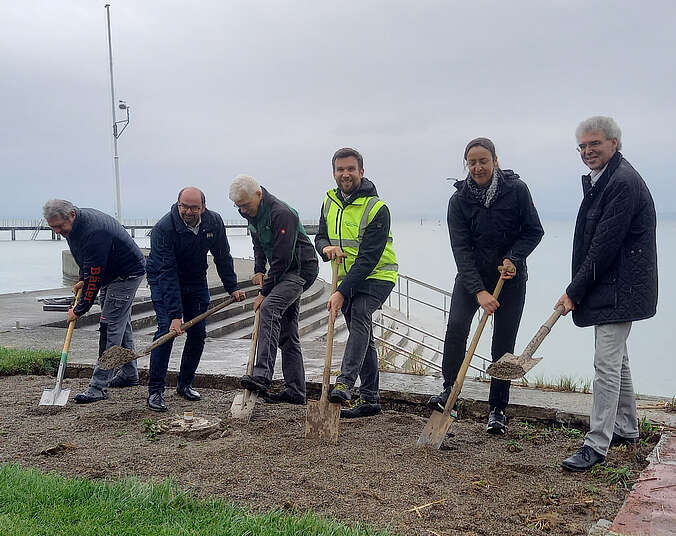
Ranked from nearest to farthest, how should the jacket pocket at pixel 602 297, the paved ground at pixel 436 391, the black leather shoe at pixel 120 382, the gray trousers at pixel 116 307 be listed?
the paved ground at pixel 436 391 < the jacket pocket at pixel 602 297 < the gray trousers at pixel 116 307 < the black leather shoe at pixel 120 382

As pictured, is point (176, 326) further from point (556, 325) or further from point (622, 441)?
point (556, 325)

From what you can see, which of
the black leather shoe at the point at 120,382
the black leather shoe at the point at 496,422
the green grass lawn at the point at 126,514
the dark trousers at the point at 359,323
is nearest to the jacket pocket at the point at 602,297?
the black leather shoe at the point at 496,422

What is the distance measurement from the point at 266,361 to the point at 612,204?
8.64 ft

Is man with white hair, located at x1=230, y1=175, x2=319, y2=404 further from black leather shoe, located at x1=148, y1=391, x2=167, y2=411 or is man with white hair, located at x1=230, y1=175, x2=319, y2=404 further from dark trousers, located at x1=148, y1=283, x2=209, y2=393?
black leather shoe, located at x1=148, y1=391, x2=167, y2=411

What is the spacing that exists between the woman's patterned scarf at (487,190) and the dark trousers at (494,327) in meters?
0.57

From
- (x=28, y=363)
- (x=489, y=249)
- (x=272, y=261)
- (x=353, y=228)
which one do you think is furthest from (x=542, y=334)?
(x=28, y=363)

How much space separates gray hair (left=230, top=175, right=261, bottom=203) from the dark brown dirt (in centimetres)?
165

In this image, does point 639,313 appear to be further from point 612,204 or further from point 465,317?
point 465,317

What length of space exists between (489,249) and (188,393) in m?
2.83

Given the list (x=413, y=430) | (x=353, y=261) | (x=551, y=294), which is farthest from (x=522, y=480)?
(x=551, y=294)

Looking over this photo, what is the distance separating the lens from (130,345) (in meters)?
6.18

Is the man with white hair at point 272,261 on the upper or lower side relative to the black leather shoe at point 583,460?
upper

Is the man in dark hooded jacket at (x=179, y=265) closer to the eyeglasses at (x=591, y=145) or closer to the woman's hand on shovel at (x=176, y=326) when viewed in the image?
the woman's hand on shovel at (x=176, y=326)

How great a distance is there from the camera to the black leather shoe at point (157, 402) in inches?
202
